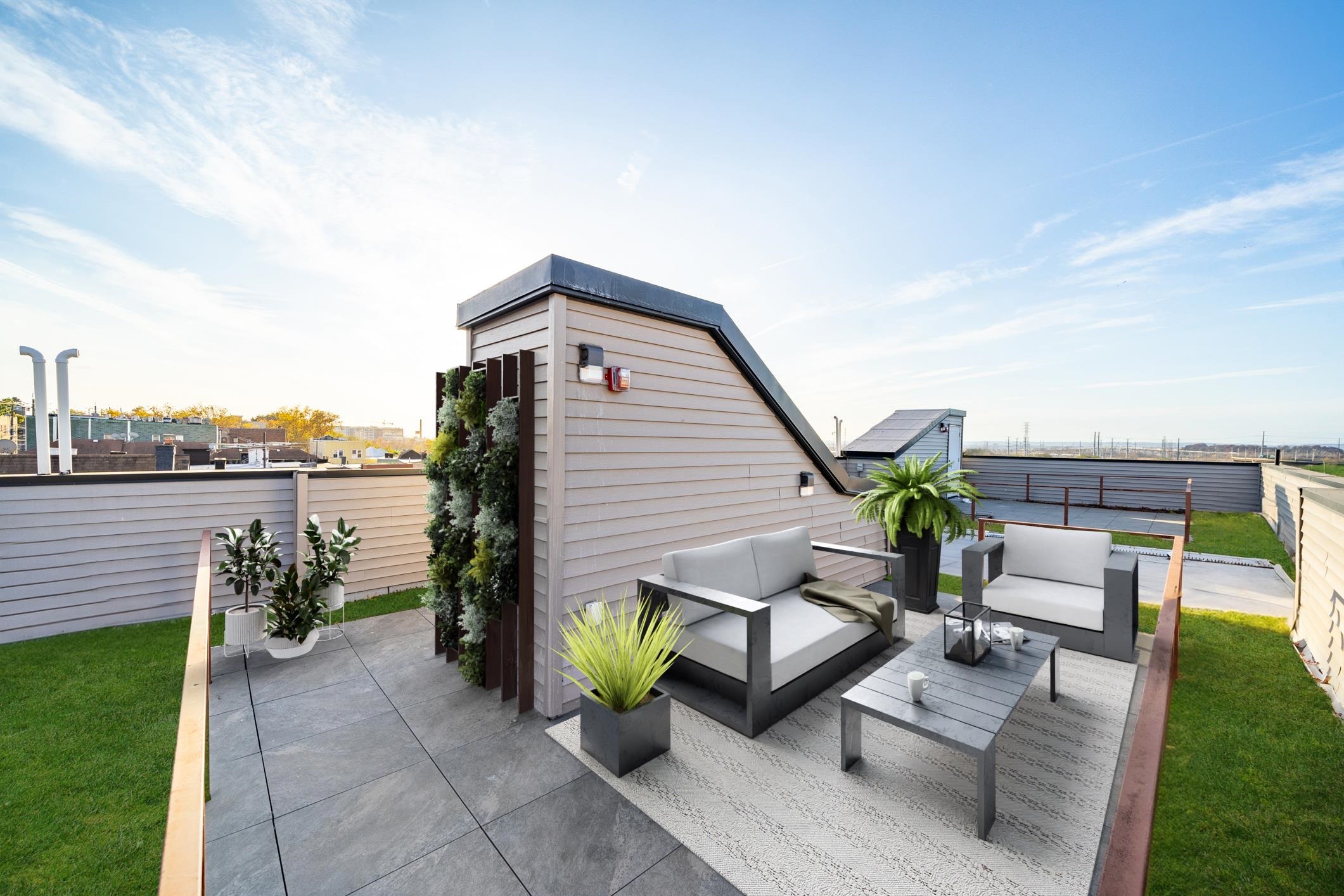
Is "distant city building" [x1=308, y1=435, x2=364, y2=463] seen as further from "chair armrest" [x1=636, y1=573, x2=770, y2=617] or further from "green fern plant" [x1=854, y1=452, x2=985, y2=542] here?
"green fern plant" [x1=854, y1=452, x2=985, y2=542]

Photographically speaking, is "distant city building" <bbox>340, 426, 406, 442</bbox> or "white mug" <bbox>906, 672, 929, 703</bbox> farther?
"distant city building" <bbox>340, 426, 406, 442</bbox>

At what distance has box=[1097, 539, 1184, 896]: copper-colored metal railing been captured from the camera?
0.95 meters

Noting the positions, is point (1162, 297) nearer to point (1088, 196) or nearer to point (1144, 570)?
point (1088, 196)

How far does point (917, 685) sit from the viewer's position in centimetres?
232

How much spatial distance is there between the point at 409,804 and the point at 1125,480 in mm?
16298

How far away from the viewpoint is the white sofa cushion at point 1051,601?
3762mm

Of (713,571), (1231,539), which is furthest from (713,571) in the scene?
(1231,539)

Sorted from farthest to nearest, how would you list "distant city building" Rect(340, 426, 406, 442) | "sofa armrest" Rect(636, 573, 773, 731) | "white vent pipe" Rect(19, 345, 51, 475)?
"distant city building" Rect(340, 426, 406, 442) → "white vent pipe" Rect(19, 345, 51, 475) → "sofa armrest" Rect(636, 573, 773, 731)

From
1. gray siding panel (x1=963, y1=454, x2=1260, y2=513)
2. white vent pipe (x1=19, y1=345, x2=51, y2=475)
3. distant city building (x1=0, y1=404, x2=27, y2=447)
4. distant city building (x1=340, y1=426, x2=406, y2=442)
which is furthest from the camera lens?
distant city building (x1=340, y1=426, x2=406, y2=442)

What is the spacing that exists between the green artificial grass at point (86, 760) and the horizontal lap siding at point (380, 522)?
149 cm

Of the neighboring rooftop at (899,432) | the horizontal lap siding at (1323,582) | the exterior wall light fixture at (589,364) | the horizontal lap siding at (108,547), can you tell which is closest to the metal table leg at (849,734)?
the exterior wall light fixture at (589,364)

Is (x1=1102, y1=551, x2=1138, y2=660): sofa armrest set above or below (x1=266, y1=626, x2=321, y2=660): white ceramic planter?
above

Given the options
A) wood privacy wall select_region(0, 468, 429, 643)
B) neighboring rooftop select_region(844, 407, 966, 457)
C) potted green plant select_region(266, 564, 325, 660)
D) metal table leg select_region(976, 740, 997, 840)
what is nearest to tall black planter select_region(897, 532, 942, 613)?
metal table leg select_region(976, 740, 997, 840)

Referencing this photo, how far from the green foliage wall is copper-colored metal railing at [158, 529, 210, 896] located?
1.43 m
